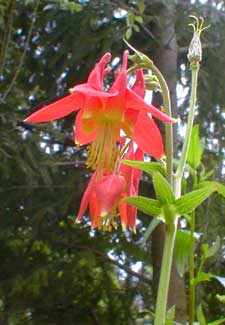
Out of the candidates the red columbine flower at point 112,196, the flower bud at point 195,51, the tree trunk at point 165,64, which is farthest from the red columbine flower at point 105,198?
the tree trunk at point 165,64

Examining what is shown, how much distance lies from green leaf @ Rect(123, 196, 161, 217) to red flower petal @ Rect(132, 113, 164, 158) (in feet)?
0.24

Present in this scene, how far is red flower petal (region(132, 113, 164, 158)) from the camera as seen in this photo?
3.26 ft

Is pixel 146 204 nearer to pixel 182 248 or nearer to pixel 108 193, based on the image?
pixel 108 193

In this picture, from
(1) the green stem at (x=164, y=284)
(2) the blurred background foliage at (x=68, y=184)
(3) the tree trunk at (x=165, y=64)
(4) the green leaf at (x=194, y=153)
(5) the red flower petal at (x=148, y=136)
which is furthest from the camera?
(2) the blurred background foliage at (x=68, y=184)

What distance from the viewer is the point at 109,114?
1015 mm

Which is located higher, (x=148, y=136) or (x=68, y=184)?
Result: (x=68, y=184)

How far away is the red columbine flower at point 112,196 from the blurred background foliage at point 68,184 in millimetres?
2137

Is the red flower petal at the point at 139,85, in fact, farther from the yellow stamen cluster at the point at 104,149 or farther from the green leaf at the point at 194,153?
the green leaf at the point at 194,153

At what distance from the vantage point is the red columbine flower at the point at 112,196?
982 millimetres

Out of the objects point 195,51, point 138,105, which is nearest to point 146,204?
point 138,105

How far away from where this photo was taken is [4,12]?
294cm

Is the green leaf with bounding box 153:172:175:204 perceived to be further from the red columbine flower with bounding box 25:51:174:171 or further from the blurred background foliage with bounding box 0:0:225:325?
the blurred background foliage with bounding box 0:0:225:325

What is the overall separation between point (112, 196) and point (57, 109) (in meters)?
0.15

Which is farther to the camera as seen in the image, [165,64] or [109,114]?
[165,64]
